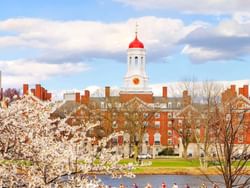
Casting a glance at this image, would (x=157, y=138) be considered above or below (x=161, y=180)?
above

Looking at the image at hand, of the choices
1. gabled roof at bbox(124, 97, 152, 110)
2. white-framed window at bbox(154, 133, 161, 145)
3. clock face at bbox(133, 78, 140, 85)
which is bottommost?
white-framed window at bbox(154, 133, 161, 145)

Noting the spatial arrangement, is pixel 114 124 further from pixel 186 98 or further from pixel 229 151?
pixel 229 151

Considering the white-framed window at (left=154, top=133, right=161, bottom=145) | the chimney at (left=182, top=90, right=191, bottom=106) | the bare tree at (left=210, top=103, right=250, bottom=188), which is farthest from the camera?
the white-framed window at (left=154, top=133, right=161, bottom=145)

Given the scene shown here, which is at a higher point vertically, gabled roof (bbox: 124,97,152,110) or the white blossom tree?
gabled roof (bbox: 124,97,152,110)

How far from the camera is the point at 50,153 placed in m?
12.0

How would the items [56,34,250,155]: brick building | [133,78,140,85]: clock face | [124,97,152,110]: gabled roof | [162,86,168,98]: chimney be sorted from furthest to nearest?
[162,86,168,98]: chimney → [133,78,140,85]: clock face → [124,97,152,110]: gabled roof → [56,34,250,155]: brick building

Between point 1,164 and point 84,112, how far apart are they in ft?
227

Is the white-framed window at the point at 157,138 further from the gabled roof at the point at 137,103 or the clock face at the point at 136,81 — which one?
the clock face at the point at 136,81

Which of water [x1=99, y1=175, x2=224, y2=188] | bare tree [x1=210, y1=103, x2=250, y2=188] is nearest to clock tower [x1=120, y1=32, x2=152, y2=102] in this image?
water [x1=99, y1=175, x2=224, y2=188]

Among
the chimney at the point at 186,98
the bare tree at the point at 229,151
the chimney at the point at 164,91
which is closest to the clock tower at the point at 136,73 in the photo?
the chimney at the point at 164,91

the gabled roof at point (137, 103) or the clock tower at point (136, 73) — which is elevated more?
the clock tower at point (136, 73)

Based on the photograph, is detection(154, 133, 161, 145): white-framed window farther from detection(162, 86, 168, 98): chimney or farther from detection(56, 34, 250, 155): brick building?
detection(162, 86, 168, 98): chimney

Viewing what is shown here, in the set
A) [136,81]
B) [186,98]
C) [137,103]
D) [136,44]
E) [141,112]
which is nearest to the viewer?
[141,112]

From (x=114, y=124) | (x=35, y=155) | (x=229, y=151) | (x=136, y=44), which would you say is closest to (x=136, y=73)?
(x=136, y=44)
